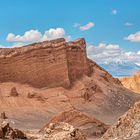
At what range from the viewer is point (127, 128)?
1111cm

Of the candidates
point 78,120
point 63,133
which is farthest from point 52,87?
point 63,133

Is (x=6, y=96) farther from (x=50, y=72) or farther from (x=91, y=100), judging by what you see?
(x=91, y=100)

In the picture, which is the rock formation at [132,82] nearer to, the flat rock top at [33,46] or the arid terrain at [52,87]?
the arid terrain at [52,87]

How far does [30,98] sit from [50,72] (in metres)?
5.31

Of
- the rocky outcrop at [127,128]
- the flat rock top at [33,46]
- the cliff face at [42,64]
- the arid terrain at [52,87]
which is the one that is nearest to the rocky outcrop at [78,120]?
the arid terrain at [52,87]

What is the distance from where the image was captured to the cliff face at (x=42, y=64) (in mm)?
52125

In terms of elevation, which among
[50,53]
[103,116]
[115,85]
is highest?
[50,53]

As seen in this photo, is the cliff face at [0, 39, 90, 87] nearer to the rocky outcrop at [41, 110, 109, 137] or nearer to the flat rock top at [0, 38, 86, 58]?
the flat rock top at [0, 38, 86, 58]

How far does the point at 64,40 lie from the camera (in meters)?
57.0

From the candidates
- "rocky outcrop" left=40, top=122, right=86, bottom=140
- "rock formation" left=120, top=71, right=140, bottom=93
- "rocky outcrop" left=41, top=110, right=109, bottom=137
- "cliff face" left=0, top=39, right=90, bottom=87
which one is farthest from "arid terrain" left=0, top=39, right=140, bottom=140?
"rock formation" left=120, top=71, right=140, bottom=93

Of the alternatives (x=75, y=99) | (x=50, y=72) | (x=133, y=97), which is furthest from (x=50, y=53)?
(x=133, y=97)

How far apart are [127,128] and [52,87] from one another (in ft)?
141

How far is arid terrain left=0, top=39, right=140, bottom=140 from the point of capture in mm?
48594

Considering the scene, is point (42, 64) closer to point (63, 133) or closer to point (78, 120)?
point (78, 120)
